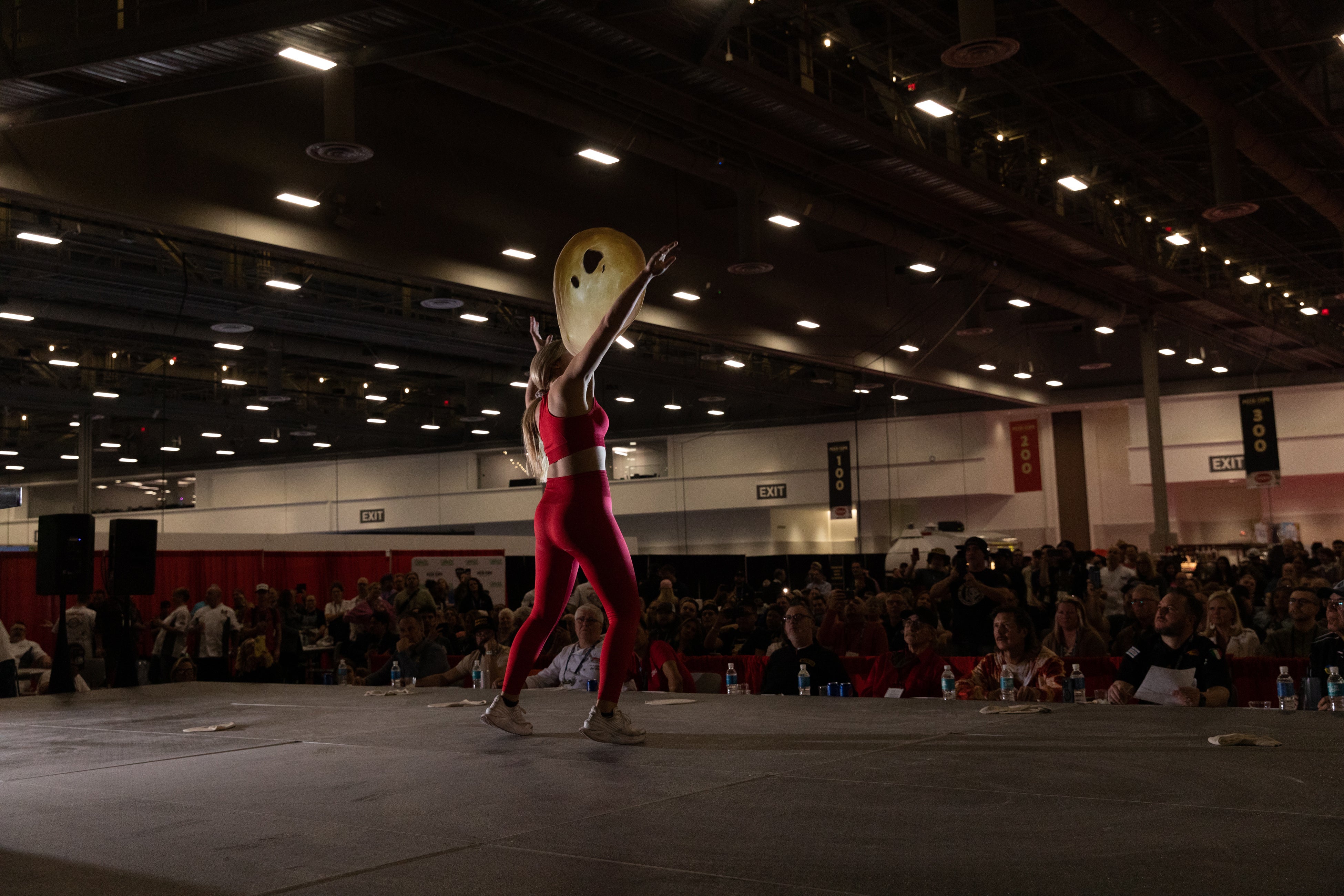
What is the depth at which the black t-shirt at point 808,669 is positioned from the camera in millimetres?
5898

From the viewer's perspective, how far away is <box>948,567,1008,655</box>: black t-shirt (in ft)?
28.1

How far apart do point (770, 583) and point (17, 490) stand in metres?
23.1

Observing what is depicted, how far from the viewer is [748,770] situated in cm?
300

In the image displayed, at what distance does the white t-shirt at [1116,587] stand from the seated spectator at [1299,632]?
3.87 m

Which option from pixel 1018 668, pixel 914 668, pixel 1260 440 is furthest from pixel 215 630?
pixel 1260 440

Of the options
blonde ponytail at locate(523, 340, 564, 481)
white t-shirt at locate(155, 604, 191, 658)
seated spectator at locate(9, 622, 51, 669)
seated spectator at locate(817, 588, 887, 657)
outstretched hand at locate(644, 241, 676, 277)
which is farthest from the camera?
white t-shirt at locate(155, 604, 191, 658)

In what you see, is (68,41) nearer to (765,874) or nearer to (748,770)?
(748,770)

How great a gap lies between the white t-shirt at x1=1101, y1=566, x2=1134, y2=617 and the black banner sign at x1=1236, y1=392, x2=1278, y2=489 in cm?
957

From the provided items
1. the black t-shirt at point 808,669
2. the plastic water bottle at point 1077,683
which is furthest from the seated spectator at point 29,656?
the plastic water bottle at point 1077,683

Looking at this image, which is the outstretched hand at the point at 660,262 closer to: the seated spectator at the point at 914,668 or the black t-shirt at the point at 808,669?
the seated spectator at the point at 914,668

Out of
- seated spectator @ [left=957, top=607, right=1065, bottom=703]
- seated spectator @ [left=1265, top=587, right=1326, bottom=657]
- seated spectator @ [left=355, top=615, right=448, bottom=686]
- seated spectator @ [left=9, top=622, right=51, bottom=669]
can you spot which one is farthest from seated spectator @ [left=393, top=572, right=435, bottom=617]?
seated spectator @ [left=1265, top=587, right=1326, bottom=657]

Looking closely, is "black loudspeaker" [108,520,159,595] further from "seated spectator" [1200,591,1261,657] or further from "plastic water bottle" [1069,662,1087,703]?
"seated spectator" [1200,591,1261,657]

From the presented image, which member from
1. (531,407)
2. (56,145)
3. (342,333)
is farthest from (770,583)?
(531,407)

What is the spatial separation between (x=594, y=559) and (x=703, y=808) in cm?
139
